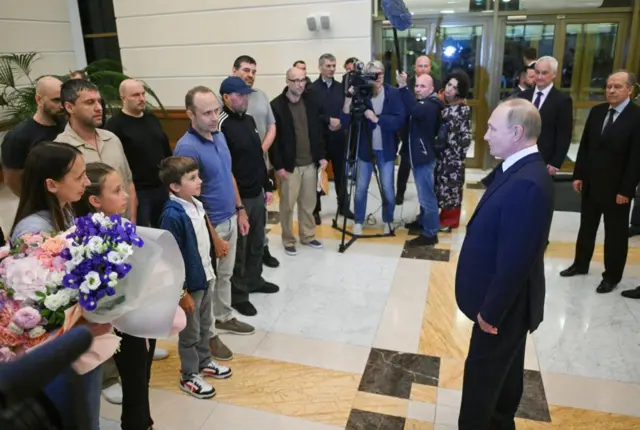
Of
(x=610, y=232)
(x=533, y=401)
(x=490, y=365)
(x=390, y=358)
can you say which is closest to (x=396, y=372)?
(x=390, y=358)

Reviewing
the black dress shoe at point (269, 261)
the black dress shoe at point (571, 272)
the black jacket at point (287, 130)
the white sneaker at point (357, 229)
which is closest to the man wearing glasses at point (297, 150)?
A: the black jacket at point (287, 130)

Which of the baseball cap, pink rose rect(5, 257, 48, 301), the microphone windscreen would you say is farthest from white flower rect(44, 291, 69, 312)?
the microphone windscreen

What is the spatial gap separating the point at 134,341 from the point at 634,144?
3.18 meters

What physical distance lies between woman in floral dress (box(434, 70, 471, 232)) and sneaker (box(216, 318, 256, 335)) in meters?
2.35

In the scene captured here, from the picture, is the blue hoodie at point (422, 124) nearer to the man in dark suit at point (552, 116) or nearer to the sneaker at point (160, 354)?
the man in dark suit at point (552, 116)

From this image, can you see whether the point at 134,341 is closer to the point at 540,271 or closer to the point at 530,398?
the point at 540,271

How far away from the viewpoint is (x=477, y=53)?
21.5ft

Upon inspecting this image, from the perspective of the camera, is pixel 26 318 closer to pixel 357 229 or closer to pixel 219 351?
pixel 219 351

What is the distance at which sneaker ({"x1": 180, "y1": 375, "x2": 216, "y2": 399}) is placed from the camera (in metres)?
2.44

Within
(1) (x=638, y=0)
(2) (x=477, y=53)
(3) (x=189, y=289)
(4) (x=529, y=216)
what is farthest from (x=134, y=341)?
(1) (x=638, y=0)

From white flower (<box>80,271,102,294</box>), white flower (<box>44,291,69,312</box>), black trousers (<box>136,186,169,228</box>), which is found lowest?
black trousers (<box>136,186,169,228</box>)

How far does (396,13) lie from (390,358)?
3585 millimetres

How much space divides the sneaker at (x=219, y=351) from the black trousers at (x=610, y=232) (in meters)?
2.65

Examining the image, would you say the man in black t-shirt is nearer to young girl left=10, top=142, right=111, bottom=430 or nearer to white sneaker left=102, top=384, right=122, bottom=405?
white sneaker left=102, top=384, right=122, bottom=405
